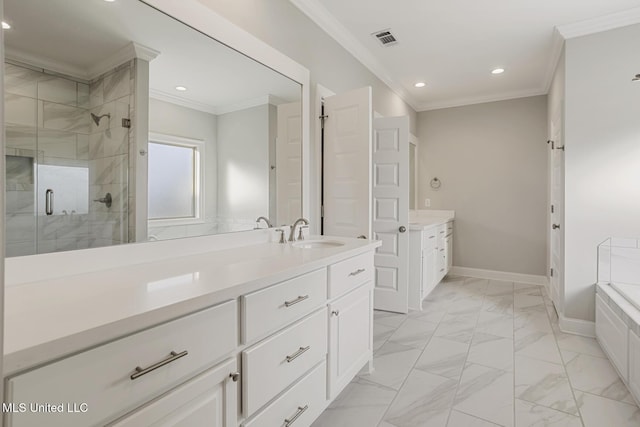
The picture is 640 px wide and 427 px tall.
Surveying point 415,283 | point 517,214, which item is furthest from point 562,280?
point 517,214

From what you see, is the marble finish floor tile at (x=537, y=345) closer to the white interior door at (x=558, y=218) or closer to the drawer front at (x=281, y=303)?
the white interior door at (x=558, y=218)

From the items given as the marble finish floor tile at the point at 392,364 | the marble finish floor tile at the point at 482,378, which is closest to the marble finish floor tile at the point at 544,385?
the marble finish floor tile at the point at 482,378

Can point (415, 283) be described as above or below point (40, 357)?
below

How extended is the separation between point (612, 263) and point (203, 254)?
124 inches

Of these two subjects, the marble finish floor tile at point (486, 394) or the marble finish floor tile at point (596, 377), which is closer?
the marble finish floor tile at point (486, 394)

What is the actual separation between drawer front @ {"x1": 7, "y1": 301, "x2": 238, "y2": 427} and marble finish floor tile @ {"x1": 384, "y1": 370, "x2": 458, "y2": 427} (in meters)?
1.20

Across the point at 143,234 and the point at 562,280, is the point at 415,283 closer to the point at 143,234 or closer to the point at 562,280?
the point at 562,280

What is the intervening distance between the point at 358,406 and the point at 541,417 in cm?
96

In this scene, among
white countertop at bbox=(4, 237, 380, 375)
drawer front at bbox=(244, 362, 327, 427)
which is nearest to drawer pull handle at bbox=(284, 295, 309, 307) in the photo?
white countertop at bbox=(4, 237, 380, 375)

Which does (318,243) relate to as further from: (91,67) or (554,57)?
(554,57)

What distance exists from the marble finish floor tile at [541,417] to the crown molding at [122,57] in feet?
8.16

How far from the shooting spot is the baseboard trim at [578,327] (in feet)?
8.91

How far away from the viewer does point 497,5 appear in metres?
2.50

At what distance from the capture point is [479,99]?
15.1 feet
